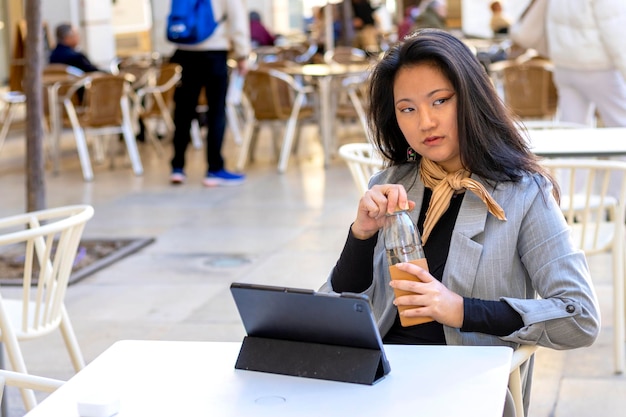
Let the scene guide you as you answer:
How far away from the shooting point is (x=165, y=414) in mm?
1671

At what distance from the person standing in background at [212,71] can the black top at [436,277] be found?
684 cm

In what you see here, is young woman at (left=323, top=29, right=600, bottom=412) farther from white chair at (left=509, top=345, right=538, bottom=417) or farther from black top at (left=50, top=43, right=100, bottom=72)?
black top at (left=50, top=43, right=100, bottom=72)

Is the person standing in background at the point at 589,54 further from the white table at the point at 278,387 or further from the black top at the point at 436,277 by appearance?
the white table at the point at 278,387

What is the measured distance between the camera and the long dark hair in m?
2.19

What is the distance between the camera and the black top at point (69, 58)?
12078mm

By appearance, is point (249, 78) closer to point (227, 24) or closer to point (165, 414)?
point (227, 24)

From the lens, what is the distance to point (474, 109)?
2191 mm

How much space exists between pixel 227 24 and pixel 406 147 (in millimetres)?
7035

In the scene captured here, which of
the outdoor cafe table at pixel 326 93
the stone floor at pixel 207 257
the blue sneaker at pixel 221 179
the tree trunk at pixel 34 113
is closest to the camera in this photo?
the stone floor at pixel 207 257

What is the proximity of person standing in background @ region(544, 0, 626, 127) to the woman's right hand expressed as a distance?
150 inches

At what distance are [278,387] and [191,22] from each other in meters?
7.35

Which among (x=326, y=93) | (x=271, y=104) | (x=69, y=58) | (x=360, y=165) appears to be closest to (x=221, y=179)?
(x=271, y=104)

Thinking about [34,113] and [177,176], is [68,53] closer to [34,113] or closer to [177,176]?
[177,176]

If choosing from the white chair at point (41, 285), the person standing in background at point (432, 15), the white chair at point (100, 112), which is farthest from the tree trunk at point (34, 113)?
the person standing in background at point (432, 15)
